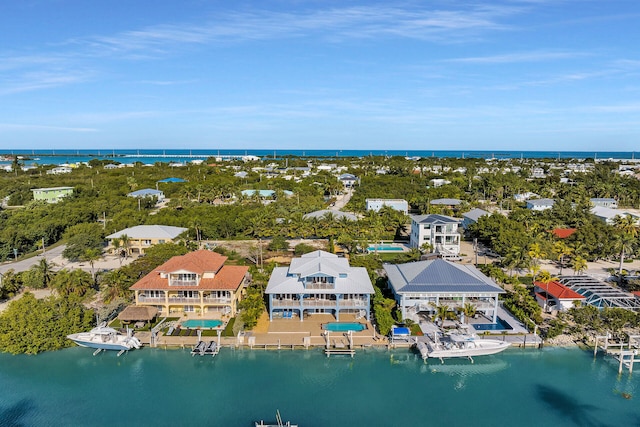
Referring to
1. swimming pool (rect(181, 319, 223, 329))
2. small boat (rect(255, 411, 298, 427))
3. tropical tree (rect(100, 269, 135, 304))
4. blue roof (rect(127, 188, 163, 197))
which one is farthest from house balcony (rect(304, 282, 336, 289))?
blue roof (rect(127, 188, 163, 197))

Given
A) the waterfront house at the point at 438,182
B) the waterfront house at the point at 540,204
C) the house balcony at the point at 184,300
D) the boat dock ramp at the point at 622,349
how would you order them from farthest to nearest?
the waterfront house at the point at 438,182
the waterfront house at the point at 540,204
the house balcony at the point at 184,300
the boat dock ramp at the point at 622,349

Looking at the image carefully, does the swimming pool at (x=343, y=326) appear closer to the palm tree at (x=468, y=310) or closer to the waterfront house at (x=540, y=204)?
the palm tree at (x=468, y=310)

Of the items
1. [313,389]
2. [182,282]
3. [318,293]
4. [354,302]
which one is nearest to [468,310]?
[354,302]

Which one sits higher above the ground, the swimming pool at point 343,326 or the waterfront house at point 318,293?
the waterfront house at point 318,293

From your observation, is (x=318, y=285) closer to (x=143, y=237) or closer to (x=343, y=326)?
(x=343, y=326)

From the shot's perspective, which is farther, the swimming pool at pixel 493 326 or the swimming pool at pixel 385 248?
the swimming pool at pixel 385 248

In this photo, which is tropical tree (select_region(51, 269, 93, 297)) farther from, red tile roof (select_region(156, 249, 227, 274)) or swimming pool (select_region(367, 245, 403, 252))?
swimming pool (select_region(367, 245, 403, 252))

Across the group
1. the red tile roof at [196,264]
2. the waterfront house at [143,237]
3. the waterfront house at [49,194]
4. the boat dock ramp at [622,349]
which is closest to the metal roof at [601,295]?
the boat dock ramp at [622,349]
